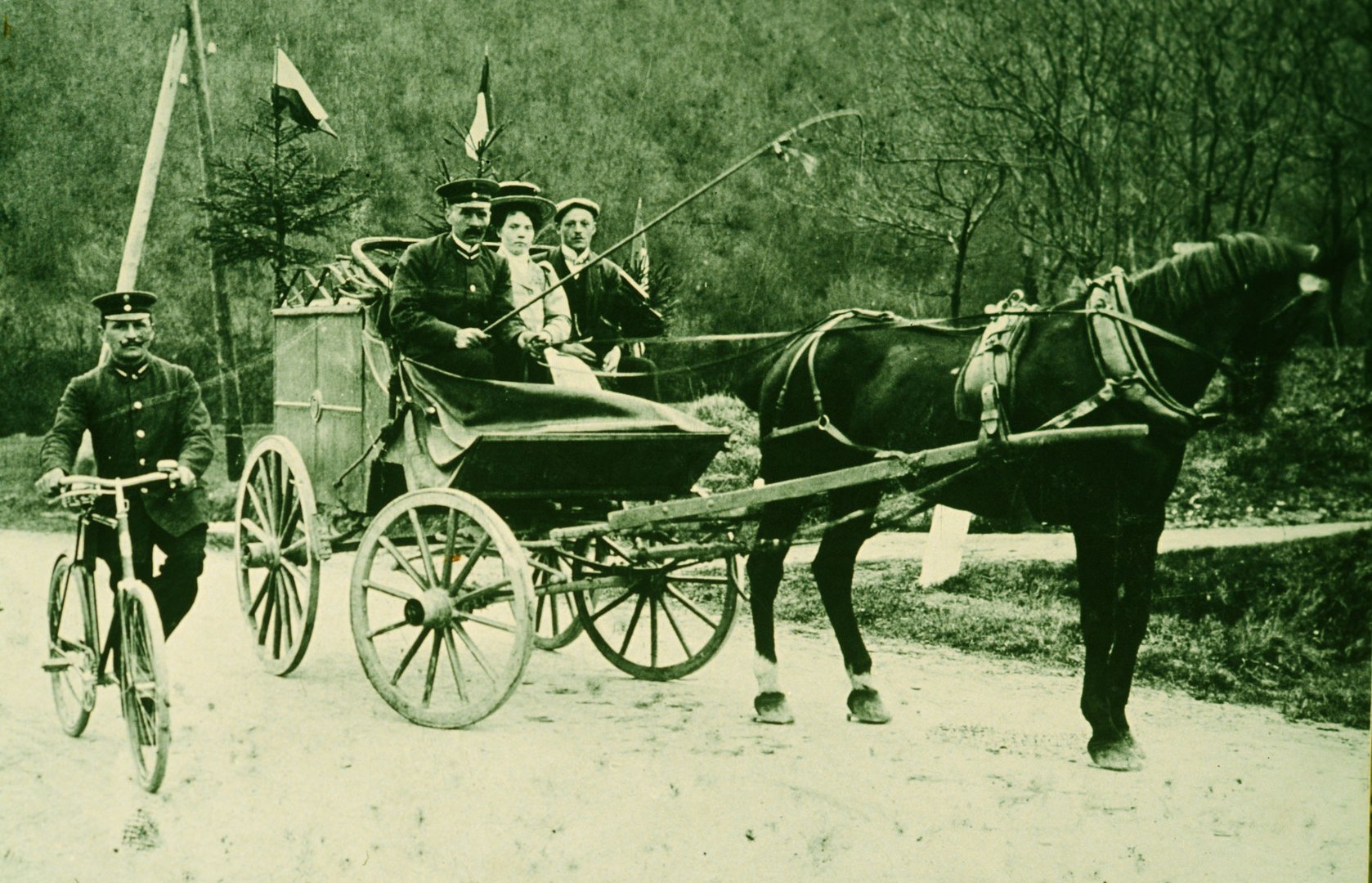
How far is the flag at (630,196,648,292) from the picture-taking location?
358 cm

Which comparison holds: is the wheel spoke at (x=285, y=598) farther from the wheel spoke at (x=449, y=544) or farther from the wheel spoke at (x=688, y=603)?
the wheel spoke at (x=688, y=603)

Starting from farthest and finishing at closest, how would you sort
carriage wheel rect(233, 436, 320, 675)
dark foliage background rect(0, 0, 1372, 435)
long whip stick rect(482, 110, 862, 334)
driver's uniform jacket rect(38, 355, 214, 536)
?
carriage wheel rect(233, 436, 320, 675) < driver's uniform jacket rect(38, 355, 214, 536) < long whip stick rect(482, 110, 862, 334) < dark foliage background rect(0, 0, 1372, 435)

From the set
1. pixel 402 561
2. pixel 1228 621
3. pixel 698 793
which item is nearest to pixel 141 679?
pixel 402 561

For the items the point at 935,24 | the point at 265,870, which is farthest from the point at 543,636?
the point at 935,24

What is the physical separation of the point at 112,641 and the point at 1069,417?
3083 millimetres

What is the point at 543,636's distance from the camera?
237 inches

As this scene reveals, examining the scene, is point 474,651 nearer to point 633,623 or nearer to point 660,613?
point 633,623

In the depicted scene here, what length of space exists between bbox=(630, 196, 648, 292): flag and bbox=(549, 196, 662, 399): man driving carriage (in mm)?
64

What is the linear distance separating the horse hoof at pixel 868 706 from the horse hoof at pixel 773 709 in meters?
0.30

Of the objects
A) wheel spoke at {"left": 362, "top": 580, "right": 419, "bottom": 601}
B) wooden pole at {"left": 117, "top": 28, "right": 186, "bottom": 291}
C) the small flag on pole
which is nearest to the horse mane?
the small flag on pole

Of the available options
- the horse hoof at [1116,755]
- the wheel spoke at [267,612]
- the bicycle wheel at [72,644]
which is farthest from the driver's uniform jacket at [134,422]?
the horse hoof at [1116,755]

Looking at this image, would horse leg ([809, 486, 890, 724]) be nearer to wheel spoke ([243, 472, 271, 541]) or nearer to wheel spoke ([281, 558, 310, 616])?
wheel spoke ([281, 558, 310, 616])

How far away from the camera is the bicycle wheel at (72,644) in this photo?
3.80 meters

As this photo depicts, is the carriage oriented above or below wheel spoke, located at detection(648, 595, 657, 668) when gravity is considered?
above
